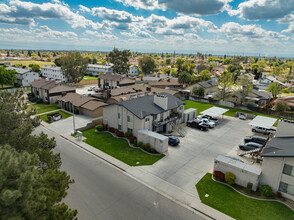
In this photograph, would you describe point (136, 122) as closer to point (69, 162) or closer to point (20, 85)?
point (69, 162)

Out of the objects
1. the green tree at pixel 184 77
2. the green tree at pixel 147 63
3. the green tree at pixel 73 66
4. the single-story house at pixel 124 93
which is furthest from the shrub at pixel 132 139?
the green tree at pixel 147 63

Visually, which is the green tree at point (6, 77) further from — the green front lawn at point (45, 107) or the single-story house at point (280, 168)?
the single-story house at point (280, 168)

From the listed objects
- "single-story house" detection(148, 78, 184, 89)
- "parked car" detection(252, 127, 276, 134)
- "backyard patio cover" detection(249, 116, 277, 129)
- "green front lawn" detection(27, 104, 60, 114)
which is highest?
"single-story house" detection(148, 78, 184, 89)

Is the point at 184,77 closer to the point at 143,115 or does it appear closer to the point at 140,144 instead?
the point at 143,115

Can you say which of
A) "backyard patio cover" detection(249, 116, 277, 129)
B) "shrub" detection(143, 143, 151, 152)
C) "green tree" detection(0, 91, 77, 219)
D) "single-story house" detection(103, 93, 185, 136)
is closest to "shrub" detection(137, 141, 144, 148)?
"shrub" detection(143, 143, 151, 152)

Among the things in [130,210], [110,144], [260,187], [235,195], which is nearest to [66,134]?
[110,144]

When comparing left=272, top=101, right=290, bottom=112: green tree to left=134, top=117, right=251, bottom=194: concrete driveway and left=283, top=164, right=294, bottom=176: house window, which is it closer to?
left=134, top=117, right=251, bottom=194: concrete driveway
